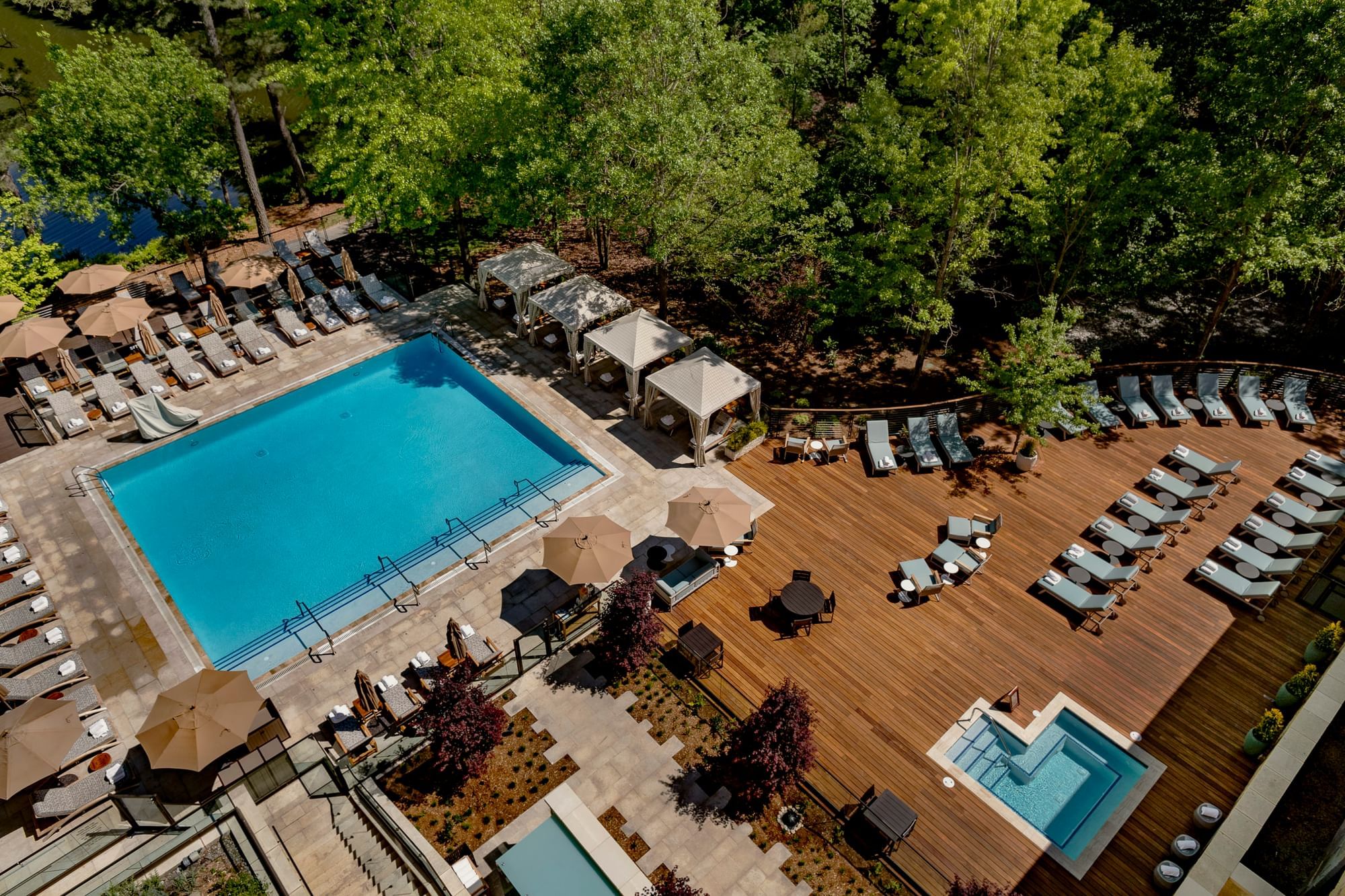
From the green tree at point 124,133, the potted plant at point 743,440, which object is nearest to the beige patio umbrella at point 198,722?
the potted plant at point 743,440

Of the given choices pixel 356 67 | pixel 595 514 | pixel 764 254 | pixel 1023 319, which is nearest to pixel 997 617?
pixel 1023 319

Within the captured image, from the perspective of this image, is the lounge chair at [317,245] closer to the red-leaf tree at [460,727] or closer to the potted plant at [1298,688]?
the red-leaf tree at [460,727]

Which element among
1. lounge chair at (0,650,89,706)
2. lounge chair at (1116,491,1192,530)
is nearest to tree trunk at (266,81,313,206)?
lounge chair at (0,650,89,706)

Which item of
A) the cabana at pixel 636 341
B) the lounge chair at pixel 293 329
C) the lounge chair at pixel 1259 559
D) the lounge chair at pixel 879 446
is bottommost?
the lounge chair at pixel 293 329

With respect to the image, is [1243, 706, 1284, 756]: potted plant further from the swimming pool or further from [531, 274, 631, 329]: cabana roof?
[531, 274, 631, 329]: cabana roof

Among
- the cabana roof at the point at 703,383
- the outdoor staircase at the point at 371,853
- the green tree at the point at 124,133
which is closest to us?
the outdoor staircase at the point at 371,853

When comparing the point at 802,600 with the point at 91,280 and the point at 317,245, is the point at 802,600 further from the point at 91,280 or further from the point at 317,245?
the point at 91,280

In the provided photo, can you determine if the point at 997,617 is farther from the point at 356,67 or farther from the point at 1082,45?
the point at 356,67
